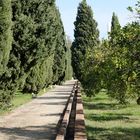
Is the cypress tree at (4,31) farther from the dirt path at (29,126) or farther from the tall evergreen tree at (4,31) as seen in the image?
the dirt path at (29,126)

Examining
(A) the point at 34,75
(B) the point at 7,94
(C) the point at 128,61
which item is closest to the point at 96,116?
(B) the point at 7,94

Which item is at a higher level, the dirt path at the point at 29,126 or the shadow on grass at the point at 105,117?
the dirt path at the point at 29,126

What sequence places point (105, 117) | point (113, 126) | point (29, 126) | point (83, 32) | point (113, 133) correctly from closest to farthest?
point (113, 133) < point (29, 126) < point (113, 126) < point (105, 117) < point (83, 32)

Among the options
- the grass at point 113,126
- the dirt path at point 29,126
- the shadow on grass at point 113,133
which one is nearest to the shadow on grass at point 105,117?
the grass at point 113,126

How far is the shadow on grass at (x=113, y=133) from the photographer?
16.6m

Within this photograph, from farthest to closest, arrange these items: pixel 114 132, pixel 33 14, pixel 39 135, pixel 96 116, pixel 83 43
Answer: pixel 83 43 → pixel 33 14 → pixel 96 116 → pixel 114 132 → pixel 39 135

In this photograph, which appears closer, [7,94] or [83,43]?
[7,94]

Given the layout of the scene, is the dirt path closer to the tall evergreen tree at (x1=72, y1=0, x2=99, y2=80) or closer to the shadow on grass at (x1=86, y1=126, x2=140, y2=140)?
the shadow on grass at (x1=86, y1=126, x2=140, y2=140)

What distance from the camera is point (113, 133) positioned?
57.5 feet

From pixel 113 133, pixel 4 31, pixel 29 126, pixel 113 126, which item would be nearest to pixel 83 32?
pixel 4 31

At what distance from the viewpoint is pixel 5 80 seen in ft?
80.2

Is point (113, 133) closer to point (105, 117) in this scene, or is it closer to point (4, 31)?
point (105, 117)

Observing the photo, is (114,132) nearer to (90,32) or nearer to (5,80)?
(5,80)

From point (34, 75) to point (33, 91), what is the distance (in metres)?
1.53
